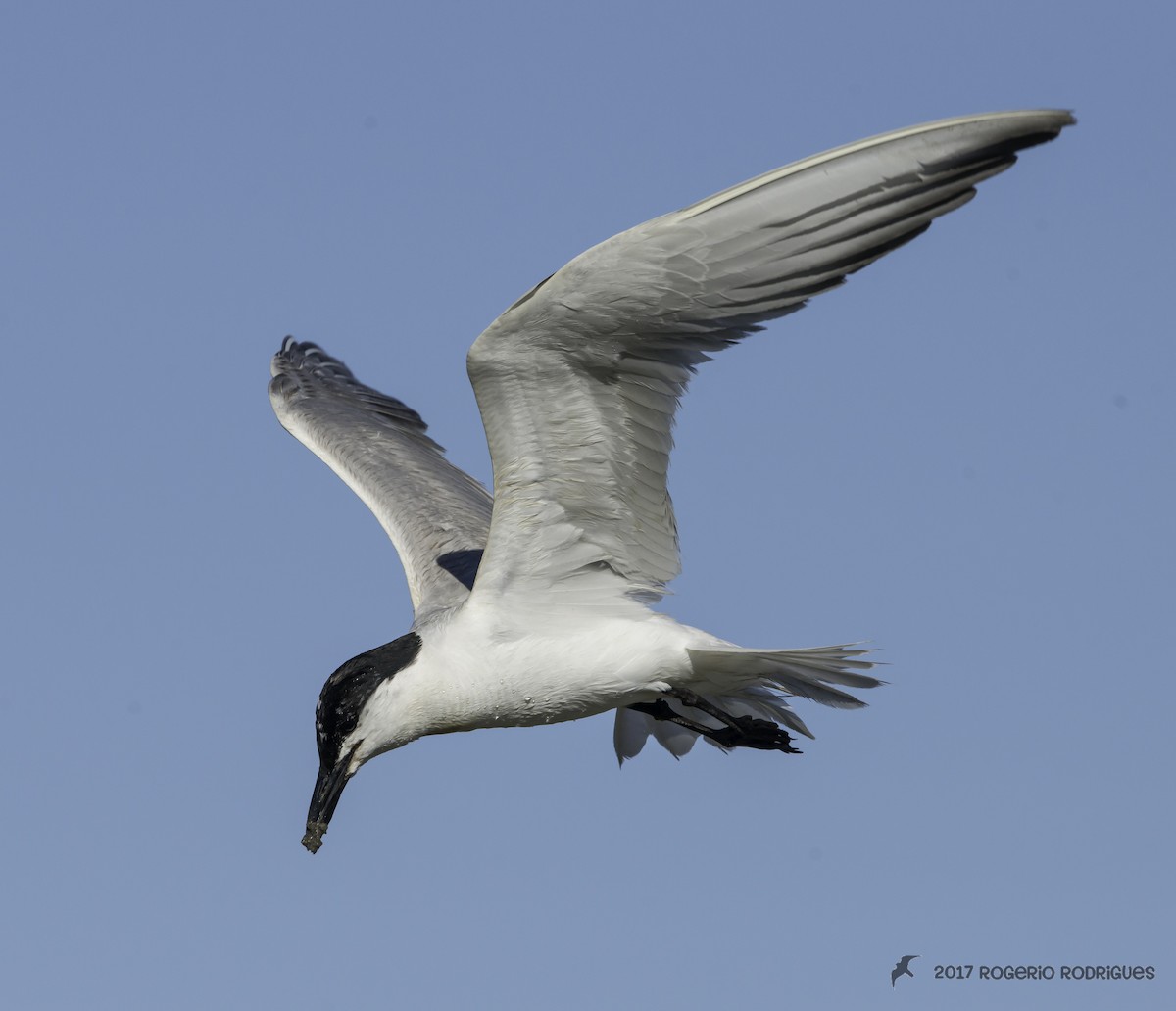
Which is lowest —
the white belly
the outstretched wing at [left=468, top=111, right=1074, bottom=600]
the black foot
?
the black foot

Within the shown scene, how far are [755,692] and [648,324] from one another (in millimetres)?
3102

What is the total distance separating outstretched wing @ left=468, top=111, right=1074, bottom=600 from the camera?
23.5 ft

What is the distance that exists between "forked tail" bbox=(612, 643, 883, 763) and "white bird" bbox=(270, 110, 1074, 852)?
16 millimetres

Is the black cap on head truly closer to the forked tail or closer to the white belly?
the white belly

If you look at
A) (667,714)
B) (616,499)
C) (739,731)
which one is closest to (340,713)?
(616,499)

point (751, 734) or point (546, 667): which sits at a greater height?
point (546, 667)

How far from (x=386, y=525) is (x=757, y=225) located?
201 inches

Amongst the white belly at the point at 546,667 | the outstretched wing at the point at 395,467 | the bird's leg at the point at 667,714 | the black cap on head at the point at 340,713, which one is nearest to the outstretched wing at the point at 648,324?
the white belly at the point at 546,667

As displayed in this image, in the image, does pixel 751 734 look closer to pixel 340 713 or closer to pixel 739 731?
pixel 739 731

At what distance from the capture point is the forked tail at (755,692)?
951cm

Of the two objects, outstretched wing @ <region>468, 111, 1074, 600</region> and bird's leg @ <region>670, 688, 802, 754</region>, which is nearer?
outstretched wing @ <region>468, 111, 1074, 600</region>

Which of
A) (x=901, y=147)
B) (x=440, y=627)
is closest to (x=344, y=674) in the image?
(x=440, y=627)

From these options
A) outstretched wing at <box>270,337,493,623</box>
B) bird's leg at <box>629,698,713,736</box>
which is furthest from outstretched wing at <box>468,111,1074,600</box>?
outstretched wing at <box>270,337,493,623</box>

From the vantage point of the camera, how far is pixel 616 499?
9.19m
